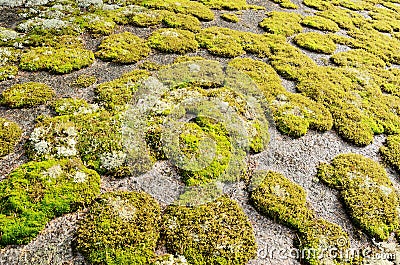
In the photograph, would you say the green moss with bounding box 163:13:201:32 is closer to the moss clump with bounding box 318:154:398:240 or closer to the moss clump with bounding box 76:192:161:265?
the moss clump with bounding box 318:154:398:240

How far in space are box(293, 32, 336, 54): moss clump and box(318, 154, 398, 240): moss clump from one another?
10987 mm

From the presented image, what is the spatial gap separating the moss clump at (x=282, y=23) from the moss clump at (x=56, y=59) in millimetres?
13993

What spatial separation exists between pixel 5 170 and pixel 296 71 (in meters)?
16.3

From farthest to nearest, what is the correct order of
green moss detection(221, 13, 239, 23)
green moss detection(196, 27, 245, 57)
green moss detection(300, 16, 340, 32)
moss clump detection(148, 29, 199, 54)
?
green moss detection(300, 16, 340, 32) → green moss detection(221, 13, 239, 23) → green moss detection(196, 27, 245, 57) → moss clump detection(148, 29, 199, 54)

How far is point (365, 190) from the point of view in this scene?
43.0 ft

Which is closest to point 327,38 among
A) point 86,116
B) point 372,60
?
point 372,60

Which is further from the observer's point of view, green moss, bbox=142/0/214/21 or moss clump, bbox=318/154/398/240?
green moss, bbox=142/0/214/21

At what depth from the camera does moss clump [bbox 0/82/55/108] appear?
45.9 ft

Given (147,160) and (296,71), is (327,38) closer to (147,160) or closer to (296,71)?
(296,71)

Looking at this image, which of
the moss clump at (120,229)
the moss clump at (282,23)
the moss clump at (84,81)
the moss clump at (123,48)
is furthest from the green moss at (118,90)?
the moss clump at (282,23)

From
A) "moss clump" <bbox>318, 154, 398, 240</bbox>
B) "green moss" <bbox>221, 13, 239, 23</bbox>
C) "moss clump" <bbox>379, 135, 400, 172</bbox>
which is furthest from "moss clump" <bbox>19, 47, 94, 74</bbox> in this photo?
"moss clump" <bbox>379, 135, 400, 172</bbox>

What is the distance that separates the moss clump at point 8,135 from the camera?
12.0m

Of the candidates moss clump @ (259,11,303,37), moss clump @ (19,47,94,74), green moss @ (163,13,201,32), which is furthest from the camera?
moss clump @ (259,11,303,37)

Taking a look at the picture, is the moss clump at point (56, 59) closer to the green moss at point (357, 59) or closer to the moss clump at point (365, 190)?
the moss clump at point (365, 190)
